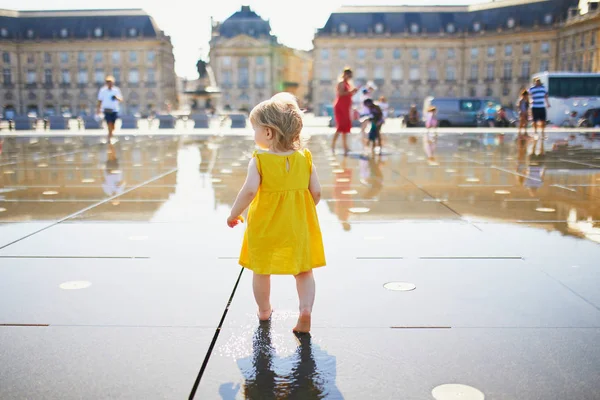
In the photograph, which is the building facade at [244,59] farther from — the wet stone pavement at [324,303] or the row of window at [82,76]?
the wet stone pavement at [324,303]

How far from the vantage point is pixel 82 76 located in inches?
3339

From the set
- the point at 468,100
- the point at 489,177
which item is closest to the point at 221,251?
the point at 489,177

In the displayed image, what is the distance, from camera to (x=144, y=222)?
4965 mm

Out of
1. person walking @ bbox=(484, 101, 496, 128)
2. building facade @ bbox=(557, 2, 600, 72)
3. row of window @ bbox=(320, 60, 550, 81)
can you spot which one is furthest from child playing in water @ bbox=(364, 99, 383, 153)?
row of window @ bbox=(320, 60, 550, 81)

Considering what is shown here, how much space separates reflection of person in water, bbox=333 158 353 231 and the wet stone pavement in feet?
0.17

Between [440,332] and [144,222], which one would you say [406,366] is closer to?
[440,332]

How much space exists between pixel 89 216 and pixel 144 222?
59 cm

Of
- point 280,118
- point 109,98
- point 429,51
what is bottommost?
point 280,118

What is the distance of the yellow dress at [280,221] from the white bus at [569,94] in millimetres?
29397

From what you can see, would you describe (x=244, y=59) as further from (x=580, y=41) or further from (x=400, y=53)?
(x=580, y=41)

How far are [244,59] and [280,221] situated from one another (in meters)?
89.9

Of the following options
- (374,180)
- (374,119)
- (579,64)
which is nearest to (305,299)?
(374,180)

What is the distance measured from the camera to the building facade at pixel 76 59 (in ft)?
274

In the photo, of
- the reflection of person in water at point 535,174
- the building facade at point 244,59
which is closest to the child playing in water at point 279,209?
the reflection of person in water at point 535,174
